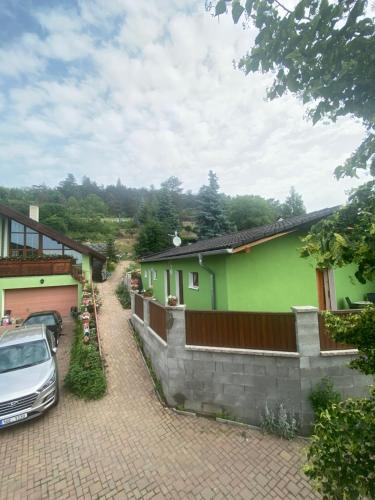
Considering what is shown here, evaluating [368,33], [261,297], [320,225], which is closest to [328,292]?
[261,297]

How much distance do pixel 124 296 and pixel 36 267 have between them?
6319mm

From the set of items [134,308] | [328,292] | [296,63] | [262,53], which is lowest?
[134,308]

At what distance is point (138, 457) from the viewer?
4.75 meters

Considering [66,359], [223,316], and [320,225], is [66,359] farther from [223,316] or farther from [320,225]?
[320,225]

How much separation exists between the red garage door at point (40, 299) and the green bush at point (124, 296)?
322 cm

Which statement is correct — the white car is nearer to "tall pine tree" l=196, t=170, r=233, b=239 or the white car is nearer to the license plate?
the license plate

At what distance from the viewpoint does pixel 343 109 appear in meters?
2.10

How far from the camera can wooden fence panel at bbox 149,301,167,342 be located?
685cm

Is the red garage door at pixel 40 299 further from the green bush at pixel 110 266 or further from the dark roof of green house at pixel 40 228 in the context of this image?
the green bush at pixel 110 266

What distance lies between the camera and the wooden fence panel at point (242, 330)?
5.59 m

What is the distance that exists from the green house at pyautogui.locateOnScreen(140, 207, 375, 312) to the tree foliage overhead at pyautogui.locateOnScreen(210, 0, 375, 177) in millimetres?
4419

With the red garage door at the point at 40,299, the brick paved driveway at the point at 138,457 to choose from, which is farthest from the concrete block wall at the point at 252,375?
the red garage door at the point at 40,299

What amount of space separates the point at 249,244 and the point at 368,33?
17.0 feet

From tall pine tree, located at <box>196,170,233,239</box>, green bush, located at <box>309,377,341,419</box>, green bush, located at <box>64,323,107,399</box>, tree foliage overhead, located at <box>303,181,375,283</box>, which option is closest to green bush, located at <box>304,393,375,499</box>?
tree foliage overhead, located at <box>303,181,375,283</box>
